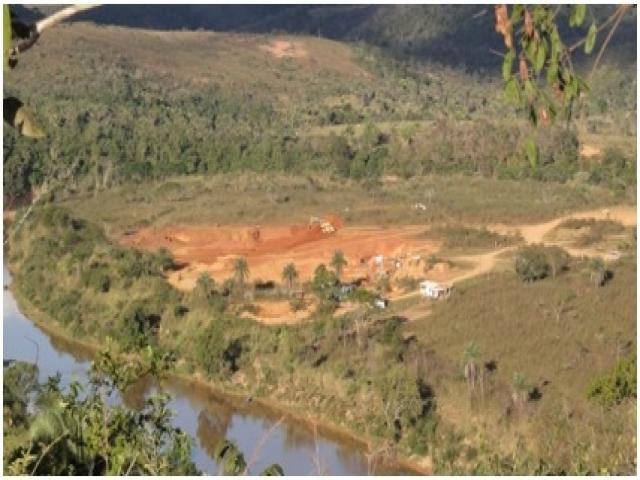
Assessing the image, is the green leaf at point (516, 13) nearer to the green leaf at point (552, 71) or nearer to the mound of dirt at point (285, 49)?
the green leaf at point (552, 71)

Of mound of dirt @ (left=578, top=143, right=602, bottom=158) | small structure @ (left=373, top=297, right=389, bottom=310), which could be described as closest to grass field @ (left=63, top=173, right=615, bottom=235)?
mound of dirt @ (left=578, top=143, right=602, bottom=158)

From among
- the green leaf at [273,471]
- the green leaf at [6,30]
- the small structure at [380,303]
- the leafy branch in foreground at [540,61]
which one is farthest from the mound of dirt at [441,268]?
the green leaf at [6,30]

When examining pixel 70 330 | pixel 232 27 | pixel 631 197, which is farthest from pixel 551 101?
pixel 232 27

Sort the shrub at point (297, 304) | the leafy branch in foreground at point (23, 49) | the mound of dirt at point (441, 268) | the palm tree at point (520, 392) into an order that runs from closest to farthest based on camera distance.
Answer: the leafy branch in foreground at point (23, 49) < the palm tree at point (520, 392) < the shrub at point (297, 304) < the mound of dirt at point (441, 268)

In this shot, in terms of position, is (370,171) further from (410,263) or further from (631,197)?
(410,263)

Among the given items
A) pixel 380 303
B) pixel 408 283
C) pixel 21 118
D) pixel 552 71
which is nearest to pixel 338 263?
pixel 408 283

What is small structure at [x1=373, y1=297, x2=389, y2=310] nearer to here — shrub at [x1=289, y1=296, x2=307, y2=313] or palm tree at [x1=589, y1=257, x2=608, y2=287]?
shrub at [x1=289, y1=296, x2=307, y2=313]
